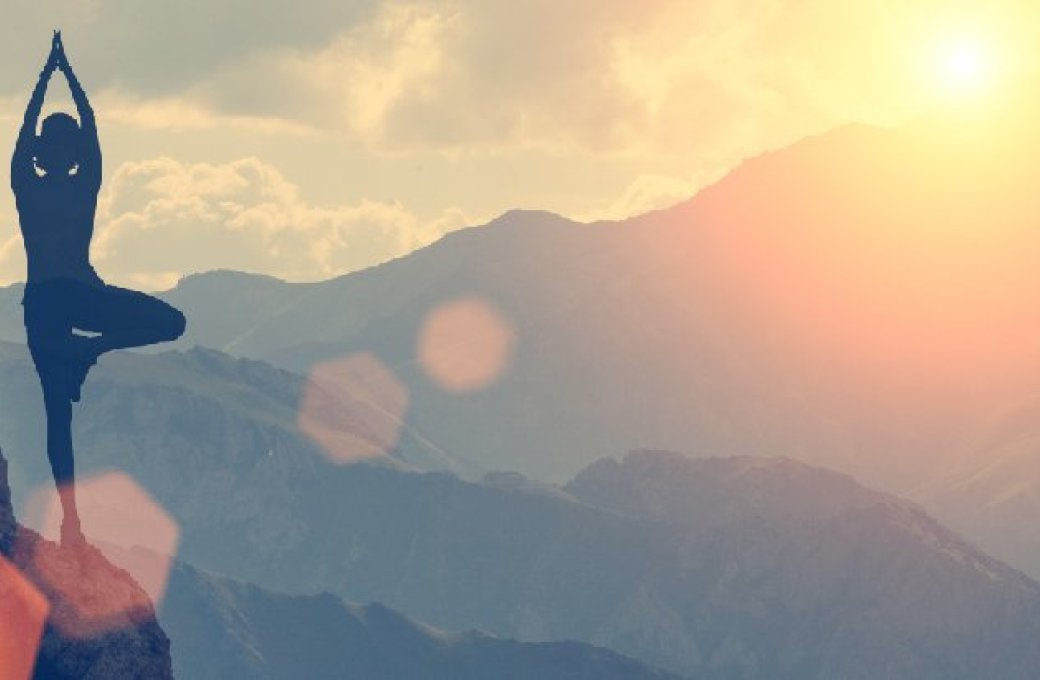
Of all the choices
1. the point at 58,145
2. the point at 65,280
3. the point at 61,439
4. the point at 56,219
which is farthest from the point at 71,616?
the point at 58,145

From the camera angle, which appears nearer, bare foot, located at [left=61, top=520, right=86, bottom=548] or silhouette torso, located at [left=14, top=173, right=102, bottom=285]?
silhouette torso, located at [left=14, top=173, right=102, bottom=285]

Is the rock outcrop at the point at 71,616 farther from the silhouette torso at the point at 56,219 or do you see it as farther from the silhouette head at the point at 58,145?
the silhouette head at the point at 58,145

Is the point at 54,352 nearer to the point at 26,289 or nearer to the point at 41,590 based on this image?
the point at 26,289

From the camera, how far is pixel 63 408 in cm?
4322

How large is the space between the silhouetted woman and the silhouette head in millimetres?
21

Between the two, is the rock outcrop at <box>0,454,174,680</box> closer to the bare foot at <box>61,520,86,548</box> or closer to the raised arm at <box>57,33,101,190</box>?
the bare foot at <box>61,520,86,548</box>

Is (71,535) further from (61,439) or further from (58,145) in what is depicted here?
(58,145)

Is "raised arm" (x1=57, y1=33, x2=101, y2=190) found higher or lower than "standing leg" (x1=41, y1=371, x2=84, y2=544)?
higher

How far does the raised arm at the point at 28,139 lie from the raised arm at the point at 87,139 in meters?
0.60

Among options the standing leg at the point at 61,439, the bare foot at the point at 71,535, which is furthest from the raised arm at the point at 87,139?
the bare foot at the point at 71,535

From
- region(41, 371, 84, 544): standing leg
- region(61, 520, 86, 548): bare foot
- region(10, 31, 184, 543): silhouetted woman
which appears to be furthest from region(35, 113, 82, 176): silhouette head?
region(61, 520, 86, 548): bare foot

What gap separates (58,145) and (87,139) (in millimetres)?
609

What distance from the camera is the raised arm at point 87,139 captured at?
136 ft

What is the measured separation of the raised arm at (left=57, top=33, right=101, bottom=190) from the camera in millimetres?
41594
